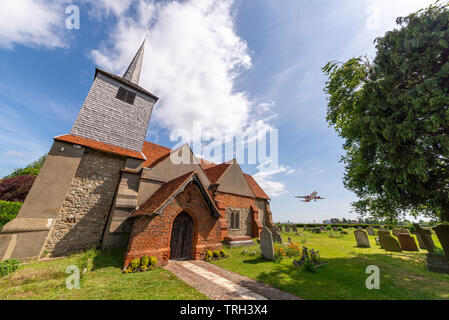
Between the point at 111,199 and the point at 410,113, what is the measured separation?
17.9 m

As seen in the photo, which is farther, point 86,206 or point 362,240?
point 362,240

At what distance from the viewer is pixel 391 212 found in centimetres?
1117

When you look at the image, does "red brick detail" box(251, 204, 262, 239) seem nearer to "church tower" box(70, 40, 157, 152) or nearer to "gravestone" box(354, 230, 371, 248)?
"gravestone" box(354, 230, 371, 248)

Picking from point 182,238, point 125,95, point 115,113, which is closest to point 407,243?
point 182,238

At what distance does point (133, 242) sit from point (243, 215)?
11.7 metres

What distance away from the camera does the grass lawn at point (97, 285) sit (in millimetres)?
5043

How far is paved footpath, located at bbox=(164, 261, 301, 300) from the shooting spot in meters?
5.34

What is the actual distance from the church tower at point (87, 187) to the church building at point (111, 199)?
4 cm

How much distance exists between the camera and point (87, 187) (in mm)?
10625

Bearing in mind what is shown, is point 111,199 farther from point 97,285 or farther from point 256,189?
point 256,189

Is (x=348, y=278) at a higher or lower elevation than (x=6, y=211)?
lower

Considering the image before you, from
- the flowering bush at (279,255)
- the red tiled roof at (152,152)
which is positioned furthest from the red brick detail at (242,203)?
the red tiled roof at (152,152)
